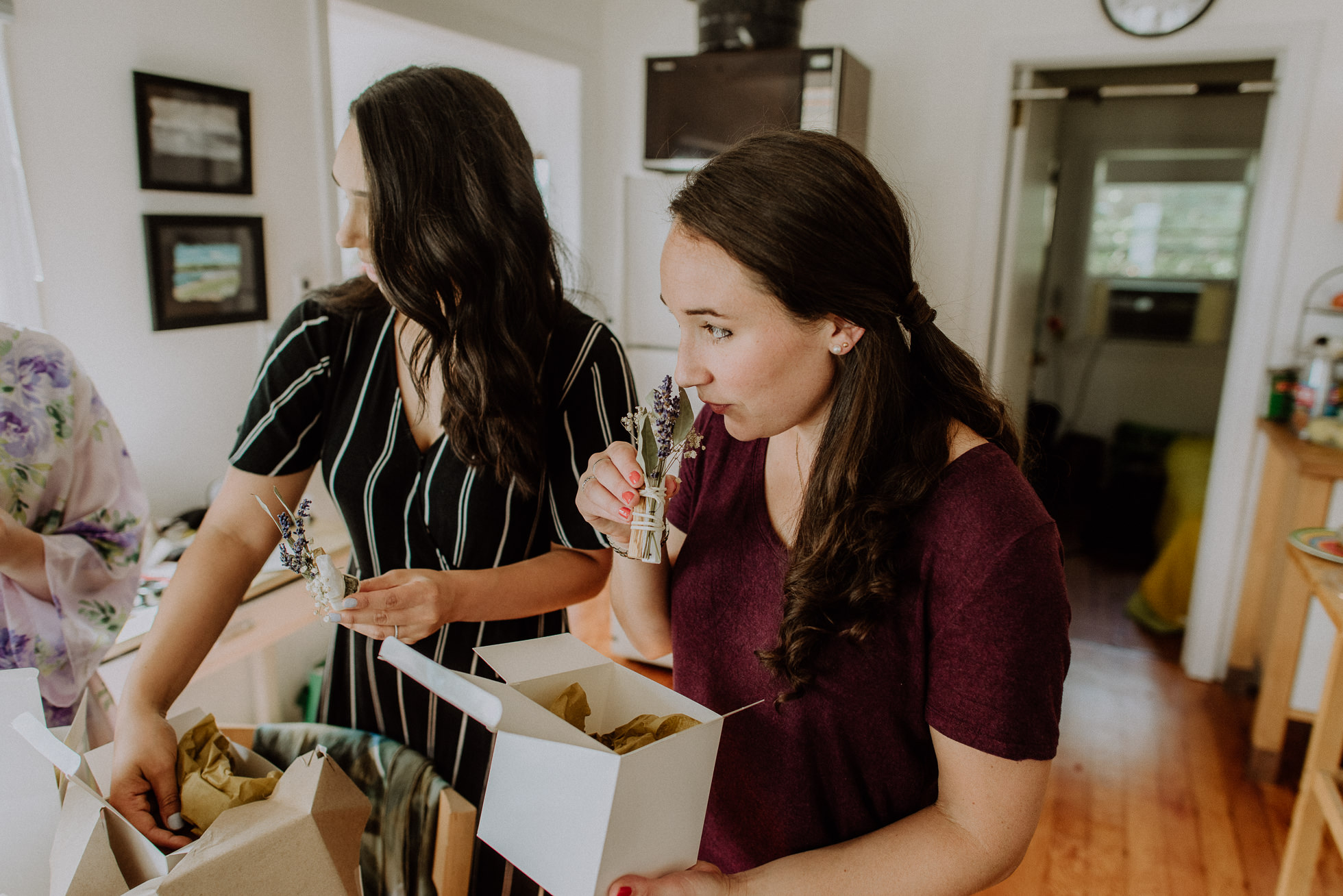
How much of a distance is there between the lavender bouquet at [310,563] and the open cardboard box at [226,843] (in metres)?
0.15

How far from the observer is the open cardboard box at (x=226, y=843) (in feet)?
2.17

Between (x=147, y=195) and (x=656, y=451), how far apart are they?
6.19ft

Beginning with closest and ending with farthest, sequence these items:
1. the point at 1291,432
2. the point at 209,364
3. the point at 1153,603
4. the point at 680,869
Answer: the point at 680,869 < the point at 209,364 < the point at 1291,432 < the point at 1153,603

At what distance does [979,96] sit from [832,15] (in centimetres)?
66

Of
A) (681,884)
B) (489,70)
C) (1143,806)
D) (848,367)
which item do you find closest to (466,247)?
(848,367)

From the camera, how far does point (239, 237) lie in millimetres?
2361

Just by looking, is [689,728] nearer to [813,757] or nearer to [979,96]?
[813,757]

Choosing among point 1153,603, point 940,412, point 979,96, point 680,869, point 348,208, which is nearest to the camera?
point 680,869

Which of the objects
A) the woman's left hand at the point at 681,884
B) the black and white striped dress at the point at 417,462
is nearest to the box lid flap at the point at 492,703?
the woman's left hand at the point at 681,884

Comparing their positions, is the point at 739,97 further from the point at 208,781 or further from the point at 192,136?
the point at 208,781

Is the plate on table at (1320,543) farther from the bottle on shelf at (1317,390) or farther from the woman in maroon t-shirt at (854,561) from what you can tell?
the woman in maroon t-shirt at (854,561)

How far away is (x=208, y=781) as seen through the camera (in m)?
0.81

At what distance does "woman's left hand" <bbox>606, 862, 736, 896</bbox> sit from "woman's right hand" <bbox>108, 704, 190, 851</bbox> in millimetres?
422

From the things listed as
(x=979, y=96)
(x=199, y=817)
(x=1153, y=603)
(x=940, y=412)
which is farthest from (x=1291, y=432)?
(x=199, y=817)
